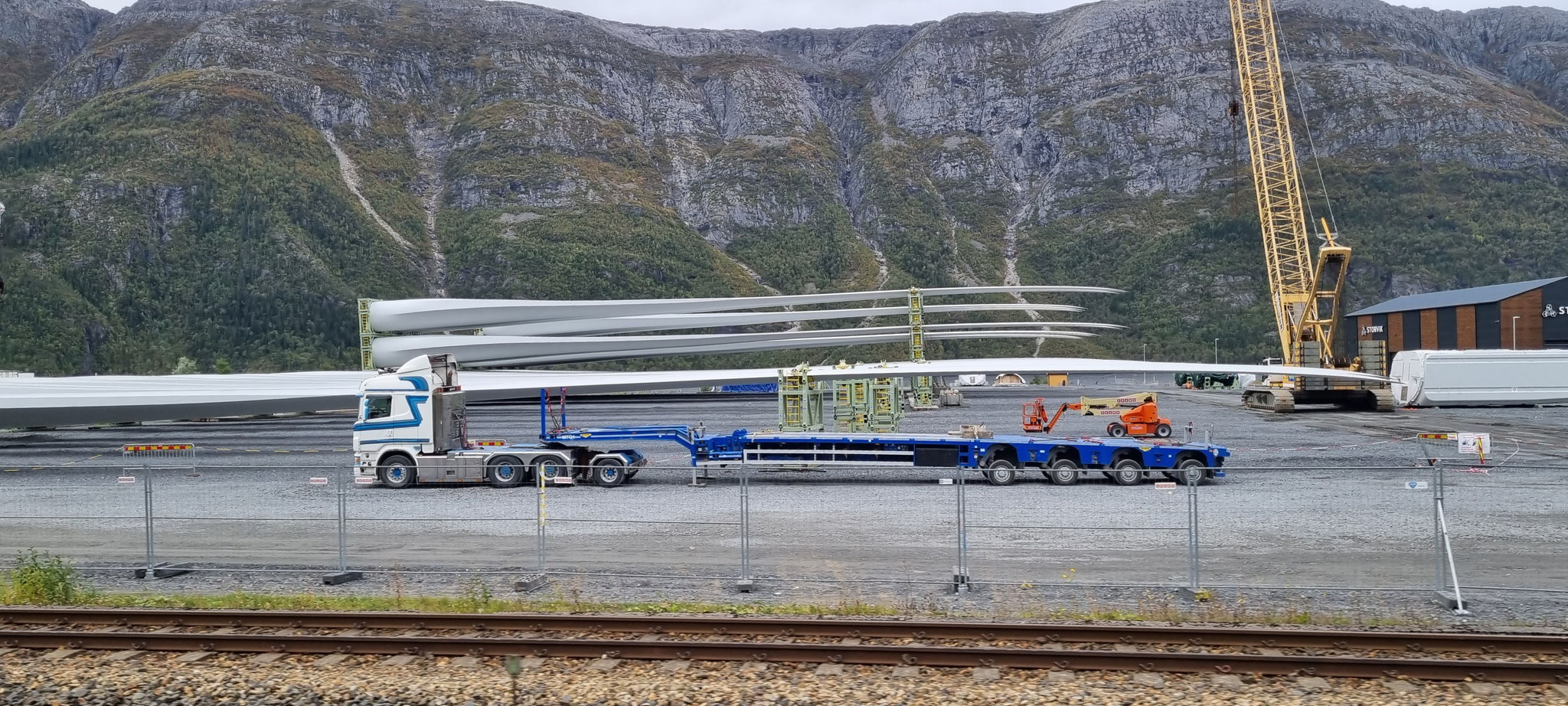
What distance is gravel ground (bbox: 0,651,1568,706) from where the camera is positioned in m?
7.75

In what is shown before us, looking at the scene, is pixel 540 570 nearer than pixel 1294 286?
Yes

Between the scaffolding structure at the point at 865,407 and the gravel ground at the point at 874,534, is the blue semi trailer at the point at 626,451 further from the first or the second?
the scaffolding structure at the point at 865,407

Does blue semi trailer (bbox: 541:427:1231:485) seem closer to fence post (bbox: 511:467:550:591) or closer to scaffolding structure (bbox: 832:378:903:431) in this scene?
fence post (bbox: 511:467:550:591)

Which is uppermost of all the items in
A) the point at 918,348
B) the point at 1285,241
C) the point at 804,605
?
the point at 1285,241

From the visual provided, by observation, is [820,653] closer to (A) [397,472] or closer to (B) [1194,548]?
(B) [1194,548]

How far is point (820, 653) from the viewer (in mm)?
8711

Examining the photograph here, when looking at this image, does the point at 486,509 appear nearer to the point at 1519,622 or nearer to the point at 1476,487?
the point at 1519,622

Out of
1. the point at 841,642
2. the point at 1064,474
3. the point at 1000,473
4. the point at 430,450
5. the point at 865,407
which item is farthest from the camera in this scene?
the point at 865,407

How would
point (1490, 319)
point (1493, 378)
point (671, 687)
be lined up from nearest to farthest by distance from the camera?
point (671, 687) → point (1493, 378) → point (1490, 319)

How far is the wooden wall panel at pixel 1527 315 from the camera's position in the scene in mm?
56219

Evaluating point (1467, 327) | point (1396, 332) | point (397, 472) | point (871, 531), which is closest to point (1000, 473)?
point (871, 531)

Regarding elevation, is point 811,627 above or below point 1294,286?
below

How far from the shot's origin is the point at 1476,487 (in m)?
17.7

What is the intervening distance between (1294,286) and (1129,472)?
43.5 metres
